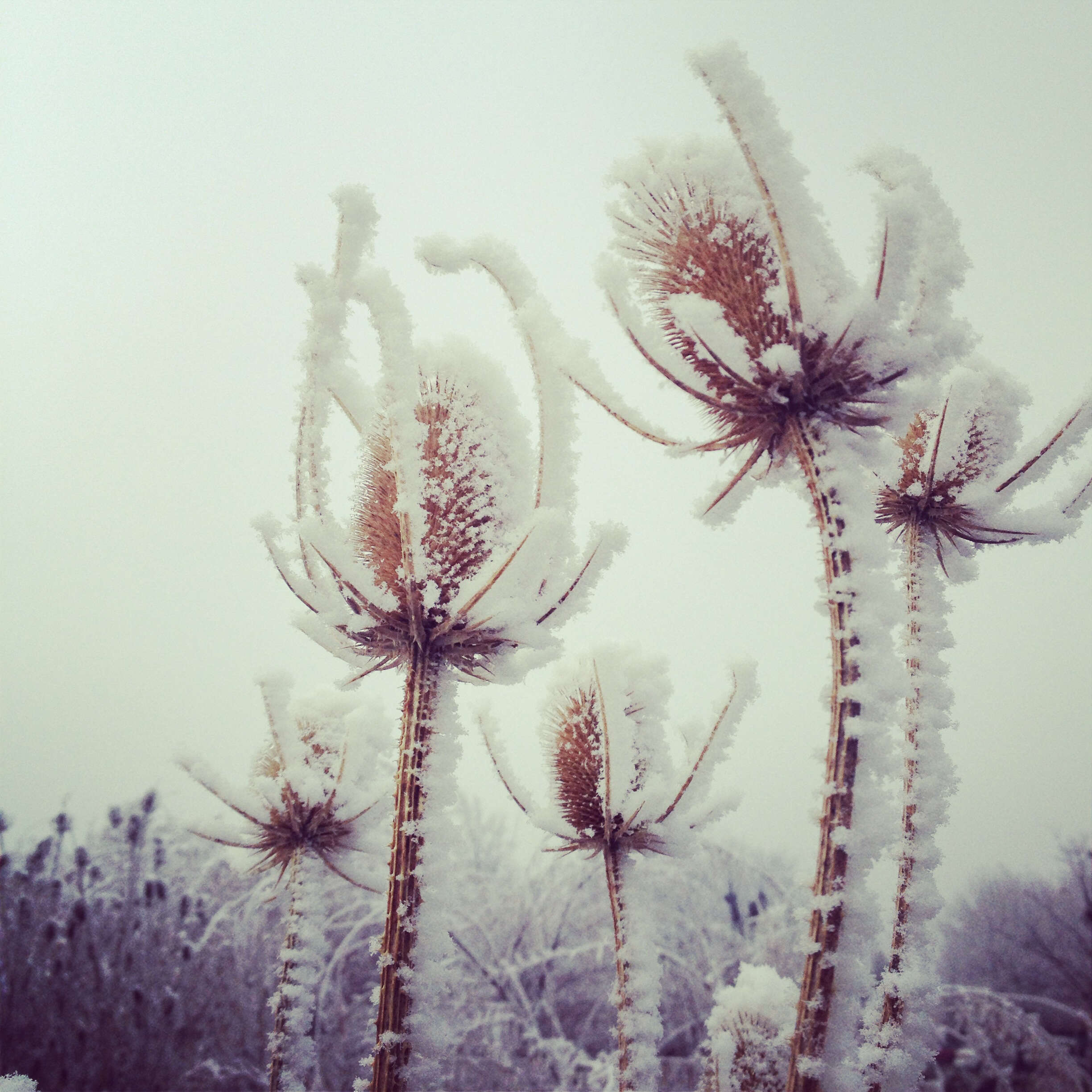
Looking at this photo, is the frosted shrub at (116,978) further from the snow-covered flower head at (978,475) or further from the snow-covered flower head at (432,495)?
the snow-covered flower head at (978,475)

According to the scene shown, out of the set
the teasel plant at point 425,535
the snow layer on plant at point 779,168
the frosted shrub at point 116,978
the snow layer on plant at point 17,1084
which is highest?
the snow layer on plant at point 779,168

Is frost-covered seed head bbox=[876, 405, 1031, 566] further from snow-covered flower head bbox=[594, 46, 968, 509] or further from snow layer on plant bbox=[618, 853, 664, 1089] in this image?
Result: snow layer on plant bbox=[618, 853, 664, 1089]

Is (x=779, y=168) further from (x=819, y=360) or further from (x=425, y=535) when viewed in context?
(x=425, y=535)

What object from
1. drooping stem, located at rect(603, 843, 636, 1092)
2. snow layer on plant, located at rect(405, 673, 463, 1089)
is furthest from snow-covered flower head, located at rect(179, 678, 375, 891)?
drooping stem, located at rect(603, 843, 636, 1092)

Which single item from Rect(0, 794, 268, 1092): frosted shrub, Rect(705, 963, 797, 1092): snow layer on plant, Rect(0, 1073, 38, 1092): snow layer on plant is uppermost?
Rect(705, 963, 797, 1092): snow layer on plant

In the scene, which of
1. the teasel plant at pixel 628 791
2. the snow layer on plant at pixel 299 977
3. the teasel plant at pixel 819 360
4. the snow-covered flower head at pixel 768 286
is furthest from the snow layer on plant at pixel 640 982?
the snow-covered flower head at pixel 768 286
